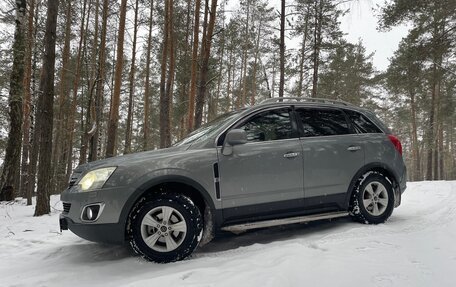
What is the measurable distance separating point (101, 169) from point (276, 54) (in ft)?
88.8

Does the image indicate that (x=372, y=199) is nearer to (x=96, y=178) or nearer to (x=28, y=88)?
(x=96, y=178)

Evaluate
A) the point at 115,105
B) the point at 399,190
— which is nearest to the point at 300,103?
the point at 399,190

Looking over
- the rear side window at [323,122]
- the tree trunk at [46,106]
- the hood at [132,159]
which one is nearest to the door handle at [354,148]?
the rear side window at [323,122]

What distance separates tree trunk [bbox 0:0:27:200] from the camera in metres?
9.73

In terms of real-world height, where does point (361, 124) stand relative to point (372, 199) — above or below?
above

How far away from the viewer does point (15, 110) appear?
428 inches

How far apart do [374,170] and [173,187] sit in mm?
3024

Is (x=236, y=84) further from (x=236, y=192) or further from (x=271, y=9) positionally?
(x=236, y=192)

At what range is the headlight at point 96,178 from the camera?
11.8 feet

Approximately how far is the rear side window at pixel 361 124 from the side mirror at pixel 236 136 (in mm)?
2028

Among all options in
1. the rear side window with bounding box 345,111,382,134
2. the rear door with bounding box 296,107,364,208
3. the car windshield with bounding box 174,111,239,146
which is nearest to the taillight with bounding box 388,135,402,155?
the rear side window with bounding box 345,111,382,134

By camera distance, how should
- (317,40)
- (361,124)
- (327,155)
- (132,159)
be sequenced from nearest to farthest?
1. (132,159)
2. (327,155)
3. (361,124)
4. (317,40)

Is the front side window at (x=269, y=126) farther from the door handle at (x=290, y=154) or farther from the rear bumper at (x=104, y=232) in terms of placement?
the rear bumper at (x=104, y=232)

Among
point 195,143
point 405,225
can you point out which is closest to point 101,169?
point 195,143
